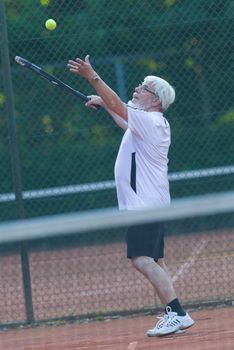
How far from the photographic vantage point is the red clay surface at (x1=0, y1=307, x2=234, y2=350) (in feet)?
21.9

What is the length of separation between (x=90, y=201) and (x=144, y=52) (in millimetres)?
1256

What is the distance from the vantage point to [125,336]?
7293 mm

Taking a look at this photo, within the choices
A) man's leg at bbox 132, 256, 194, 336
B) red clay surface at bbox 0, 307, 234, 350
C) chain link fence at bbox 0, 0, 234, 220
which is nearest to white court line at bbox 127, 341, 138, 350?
red clay surface at bbox 0, 307, 234, 350

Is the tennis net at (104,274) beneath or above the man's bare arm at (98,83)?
beneath

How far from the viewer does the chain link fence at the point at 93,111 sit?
8.45m

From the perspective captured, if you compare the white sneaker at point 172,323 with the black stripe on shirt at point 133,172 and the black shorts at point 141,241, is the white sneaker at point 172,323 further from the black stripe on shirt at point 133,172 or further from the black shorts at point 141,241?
the black stripe on shirt at point 133,172

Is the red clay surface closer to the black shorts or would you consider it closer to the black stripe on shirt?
the black shorts

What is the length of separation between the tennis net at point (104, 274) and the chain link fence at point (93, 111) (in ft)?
0.08

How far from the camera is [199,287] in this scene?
334 inches

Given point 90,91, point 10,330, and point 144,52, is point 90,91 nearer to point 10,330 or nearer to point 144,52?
point 144,52

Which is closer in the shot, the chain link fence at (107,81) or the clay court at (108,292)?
the clay court at (108,292)

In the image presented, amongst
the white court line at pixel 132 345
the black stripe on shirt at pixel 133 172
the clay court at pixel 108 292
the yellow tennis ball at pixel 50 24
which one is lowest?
the white court line at pixel 132 345

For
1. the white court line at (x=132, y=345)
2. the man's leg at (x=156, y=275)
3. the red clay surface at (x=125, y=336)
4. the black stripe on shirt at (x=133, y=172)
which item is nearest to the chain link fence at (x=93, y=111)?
the red clay surface at (x=125, y=336)

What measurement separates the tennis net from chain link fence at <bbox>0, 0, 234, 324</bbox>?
0.02m
